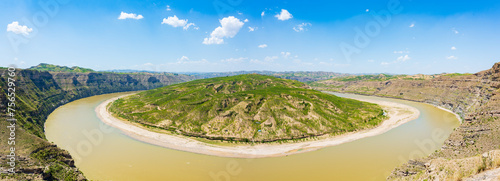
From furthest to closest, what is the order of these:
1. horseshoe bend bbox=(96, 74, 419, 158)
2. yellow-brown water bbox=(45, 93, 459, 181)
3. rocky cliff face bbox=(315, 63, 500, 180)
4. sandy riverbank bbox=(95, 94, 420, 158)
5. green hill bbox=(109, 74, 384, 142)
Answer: green hill bbox=(109, 74, 384, 142)
horseshoe bend bbox=(96, 74, 419, 158)
sandy riverbank bbox=(95, 94, 420, 158)
yellow-brown water bbox=(45, 93, 459, 181)
rocky cliff face bbox=(315, 63, 500, 180)

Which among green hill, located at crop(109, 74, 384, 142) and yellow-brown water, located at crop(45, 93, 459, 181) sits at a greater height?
green hill, located at crop(109, 74, 384, 142)

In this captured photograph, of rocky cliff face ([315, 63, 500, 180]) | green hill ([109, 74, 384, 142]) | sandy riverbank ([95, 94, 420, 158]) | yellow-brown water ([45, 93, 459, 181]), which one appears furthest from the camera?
green hill ([109, 74, 384, 142])

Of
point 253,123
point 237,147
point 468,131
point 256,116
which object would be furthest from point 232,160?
point 468,131

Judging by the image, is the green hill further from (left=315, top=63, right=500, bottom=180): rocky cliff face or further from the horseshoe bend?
(left=315, top=63, right=500, bottom=180): rocky cliff face

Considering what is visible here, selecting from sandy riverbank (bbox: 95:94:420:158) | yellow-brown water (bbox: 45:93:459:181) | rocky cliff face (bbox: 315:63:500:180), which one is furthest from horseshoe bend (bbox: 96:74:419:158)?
rocky cliff face (bbox: 315:63:500:180)

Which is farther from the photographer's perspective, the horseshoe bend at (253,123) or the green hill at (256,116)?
the green hill at (256,116)

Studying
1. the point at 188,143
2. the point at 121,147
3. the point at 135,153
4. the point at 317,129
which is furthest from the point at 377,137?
the point at 121,147

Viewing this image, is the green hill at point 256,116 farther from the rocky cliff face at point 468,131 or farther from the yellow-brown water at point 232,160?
the rocky cliff face at point 468,131

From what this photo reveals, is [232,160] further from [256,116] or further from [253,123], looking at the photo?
[256,116]

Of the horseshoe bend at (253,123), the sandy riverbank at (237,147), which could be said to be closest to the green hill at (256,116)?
the horseshoe bend at (253,123)
